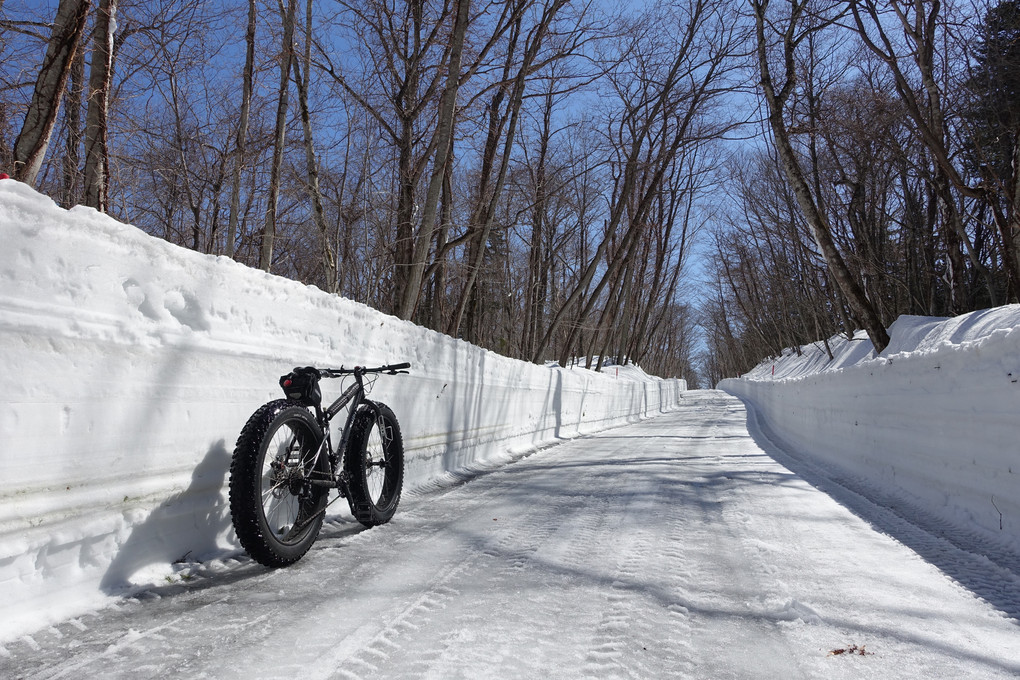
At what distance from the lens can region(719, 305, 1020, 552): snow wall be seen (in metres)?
3.81

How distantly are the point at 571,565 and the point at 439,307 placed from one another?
995 centimetres

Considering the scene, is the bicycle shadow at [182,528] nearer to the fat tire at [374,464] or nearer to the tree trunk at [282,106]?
the fat tire at [374,464]

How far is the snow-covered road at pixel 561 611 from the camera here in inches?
79.2

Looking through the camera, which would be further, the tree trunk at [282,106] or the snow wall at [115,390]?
the tree trunk at [282,106]

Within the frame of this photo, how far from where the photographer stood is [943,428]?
15.5ft

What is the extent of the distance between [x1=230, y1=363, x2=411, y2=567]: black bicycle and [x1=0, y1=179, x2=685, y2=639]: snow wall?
34cm

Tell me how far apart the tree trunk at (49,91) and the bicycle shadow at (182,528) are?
10.8 ft

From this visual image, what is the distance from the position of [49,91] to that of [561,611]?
213 inches

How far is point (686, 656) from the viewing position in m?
2.10

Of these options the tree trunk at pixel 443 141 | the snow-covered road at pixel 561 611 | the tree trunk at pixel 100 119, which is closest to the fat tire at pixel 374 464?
the snow-covered road at pixel 561 611

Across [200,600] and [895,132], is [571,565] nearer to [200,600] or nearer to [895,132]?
[200,600]

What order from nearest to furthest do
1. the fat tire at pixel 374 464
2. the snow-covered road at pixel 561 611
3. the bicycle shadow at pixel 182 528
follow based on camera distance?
Result: the snow-covered road at pixel 561 611 → the bicycle shadow at pixel 182 528 → the fat tire at pixel 374 464

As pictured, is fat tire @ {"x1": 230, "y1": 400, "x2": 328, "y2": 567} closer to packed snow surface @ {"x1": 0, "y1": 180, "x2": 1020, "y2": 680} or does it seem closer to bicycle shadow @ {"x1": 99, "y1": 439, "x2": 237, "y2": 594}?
packed snow surface @ {"x1": 0, "y1": 180, "x2": 1020, "y2": 680}

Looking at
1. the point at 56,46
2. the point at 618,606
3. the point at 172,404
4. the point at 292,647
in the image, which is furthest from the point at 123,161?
the point at 618,606
